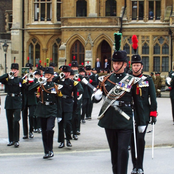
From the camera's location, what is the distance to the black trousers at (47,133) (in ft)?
31.3

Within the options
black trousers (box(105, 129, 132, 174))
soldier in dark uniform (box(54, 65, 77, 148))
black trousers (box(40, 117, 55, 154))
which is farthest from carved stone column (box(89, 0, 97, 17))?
black trousers (box(105, 129, 132, 174))

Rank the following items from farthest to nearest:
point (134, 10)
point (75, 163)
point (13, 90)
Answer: point (134, 10)
point (13, 90)
point (75, 163)

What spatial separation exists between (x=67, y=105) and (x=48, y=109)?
1.20 metres

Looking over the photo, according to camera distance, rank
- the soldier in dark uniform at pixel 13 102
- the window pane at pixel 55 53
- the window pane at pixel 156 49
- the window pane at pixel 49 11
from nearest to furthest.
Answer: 1. the soldier in dark uniform at pixel 13 102
2. the window pane at pixel 156 49
3. the window pane at pixel 49 11
4. the window pane at pixel 55 53

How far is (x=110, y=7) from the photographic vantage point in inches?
1452

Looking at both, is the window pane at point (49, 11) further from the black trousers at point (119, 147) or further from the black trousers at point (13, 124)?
the black trousers at point (119, 147)

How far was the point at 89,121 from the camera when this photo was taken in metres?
16.5

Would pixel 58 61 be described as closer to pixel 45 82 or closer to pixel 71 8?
pixel 71 8

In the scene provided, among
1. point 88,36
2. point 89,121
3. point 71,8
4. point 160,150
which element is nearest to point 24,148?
point 160,150

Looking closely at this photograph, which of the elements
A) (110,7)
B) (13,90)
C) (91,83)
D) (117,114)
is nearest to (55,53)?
(110,7)

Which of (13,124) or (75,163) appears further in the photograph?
(13,124)

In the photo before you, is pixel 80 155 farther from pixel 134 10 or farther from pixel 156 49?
→ pixel 134 10

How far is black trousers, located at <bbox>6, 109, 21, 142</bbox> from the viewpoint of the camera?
10961 mm

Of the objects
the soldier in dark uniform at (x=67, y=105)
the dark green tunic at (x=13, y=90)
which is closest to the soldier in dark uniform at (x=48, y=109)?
the soldier in dark uniform at (x=67, y=105)
